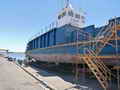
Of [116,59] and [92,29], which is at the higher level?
[92,29]

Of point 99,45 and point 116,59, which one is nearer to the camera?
point 116,59

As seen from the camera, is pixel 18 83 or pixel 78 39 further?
pixel 78 39

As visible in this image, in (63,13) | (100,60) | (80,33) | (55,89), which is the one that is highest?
(63,13)

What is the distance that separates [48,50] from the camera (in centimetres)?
1568

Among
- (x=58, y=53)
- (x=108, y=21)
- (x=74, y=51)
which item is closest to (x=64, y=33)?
(x=58, y=53)

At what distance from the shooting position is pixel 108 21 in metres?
8.55

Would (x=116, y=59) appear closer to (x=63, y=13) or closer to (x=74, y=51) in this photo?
(x=74, y=51)

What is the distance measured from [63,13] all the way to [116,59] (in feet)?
35.8

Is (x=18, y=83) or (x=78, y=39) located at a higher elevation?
(x=78, y=39)

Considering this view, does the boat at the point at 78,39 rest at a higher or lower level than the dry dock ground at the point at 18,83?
higher

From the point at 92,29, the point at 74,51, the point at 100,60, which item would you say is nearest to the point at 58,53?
the point at 74,51

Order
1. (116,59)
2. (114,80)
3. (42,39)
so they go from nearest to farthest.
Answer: (116,59) < (114,80) < (42,39)

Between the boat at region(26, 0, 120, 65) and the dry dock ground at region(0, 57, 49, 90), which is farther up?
the boat at region(26, 0, 120, 65)

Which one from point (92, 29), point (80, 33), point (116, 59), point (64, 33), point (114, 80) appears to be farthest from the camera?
point (64, 33)
